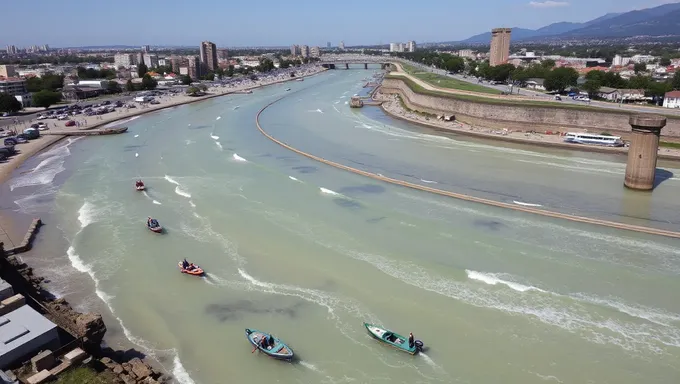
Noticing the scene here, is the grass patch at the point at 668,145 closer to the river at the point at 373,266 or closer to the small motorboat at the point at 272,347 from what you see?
the river at the point at 373,266

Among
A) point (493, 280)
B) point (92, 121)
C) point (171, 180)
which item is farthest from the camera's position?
point (92, 121)

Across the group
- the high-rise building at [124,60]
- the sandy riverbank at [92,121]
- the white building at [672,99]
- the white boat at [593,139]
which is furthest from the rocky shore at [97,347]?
the high-rise building at [124,60]

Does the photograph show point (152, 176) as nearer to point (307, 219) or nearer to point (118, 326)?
point (307, 219)

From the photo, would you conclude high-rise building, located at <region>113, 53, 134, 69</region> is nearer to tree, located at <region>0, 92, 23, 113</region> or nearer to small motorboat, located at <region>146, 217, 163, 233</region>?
tree, located at <region>0, 92, 23, 113</region>

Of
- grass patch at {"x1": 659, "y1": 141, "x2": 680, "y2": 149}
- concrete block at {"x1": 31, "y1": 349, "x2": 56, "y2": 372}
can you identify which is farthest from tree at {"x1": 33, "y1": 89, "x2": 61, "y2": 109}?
grass patch at {"x1": 659, "y1": 141, "x2": 680, "y2": 149}

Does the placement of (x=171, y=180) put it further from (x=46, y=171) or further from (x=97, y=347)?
(x=97, y=347)

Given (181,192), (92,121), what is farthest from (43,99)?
(181,192)

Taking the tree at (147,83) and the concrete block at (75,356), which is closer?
the concrete block at (75,356)
